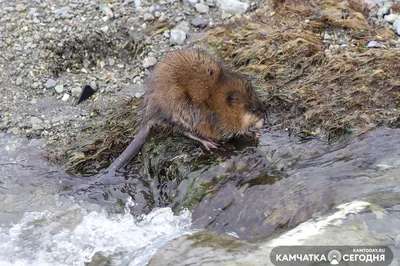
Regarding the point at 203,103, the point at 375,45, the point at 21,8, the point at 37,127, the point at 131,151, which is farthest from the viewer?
the point at 21,8

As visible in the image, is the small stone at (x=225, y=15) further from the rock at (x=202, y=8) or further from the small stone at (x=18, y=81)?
the small stone at (x=18, y=81)

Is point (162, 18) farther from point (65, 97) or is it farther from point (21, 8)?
point (21, 8)

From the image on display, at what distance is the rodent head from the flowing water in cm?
19

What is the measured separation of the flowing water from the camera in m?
3.86

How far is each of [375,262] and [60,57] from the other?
16.5 ft

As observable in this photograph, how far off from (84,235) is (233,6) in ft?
12.7

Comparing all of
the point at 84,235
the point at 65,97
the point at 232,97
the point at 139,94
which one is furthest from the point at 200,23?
the point at 84,235

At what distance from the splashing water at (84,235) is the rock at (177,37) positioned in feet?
8.51

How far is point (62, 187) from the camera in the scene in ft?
18.5

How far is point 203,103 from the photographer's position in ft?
17.5

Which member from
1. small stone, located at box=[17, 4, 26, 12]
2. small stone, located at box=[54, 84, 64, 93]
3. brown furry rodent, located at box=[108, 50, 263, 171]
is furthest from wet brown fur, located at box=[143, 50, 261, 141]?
→ small stone, located at box=[17, 4, 26, 12]

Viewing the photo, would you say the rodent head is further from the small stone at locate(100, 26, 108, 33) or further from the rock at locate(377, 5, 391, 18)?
the small stone at locate(100, 26, 108, 33)

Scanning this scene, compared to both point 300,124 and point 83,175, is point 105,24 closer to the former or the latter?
point 83,175

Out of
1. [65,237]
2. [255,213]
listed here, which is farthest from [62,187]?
[255,213]
